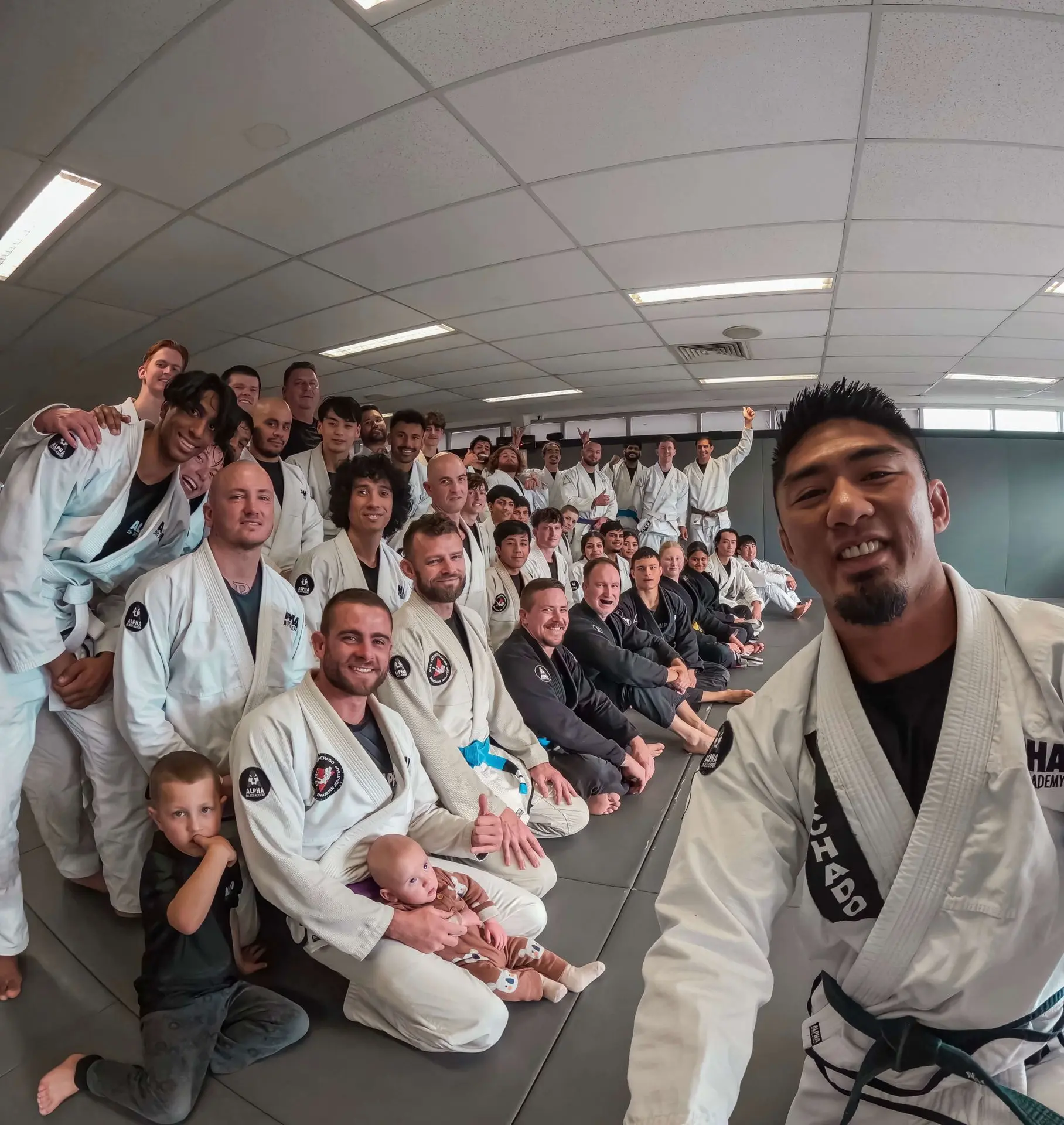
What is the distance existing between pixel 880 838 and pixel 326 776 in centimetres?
155

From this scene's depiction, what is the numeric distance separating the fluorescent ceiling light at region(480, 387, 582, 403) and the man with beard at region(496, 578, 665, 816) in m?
6.22

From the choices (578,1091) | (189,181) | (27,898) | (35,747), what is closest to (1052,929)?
(578,1091)

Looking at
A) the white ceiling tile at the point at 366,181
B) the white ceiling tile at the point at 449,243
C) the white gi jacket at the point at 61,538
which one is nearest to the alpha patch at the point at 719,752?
the white gi jacket at the point at 61,538

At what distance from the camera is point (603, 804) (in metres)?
2.98

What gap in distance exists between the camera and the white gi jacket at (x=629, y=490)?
890cm

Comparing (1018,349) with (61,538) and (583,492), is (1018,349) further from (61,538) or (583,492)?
(61,538)

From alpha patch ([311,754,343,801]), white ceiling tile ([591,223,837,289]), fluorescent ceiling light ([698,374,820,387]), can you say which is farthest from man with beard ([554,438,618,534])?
alpha patch ([311,754,343,801])

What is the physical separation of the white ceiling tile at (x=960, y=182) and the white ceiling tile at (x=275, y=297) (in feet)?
11.7

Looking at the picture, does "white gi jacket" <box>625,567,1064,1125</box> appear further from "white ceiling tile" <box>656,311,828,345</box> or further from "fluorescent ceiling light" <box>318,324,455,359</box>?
"fluorescent ceiling light" <box>318,324,455,359</box>

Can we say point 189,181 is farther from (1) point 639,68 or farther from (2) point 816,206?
(2) point 816,206

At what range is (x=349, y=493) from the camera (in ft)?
10.2

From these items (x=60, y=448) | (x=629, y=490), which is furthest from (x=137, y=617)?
(x=629, y=490)

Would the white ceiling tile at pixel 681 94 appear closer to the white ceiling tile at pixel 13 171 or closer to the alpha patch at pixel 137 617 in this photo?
the white ceiling tile at pixel 13 171

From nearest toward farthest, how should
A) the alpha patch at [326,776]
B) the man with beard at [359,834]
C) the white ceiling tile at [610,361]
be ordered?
the man with beard at [359,834] < the alpha patch at [326,776] < the white ceiling tile at [610,361]
